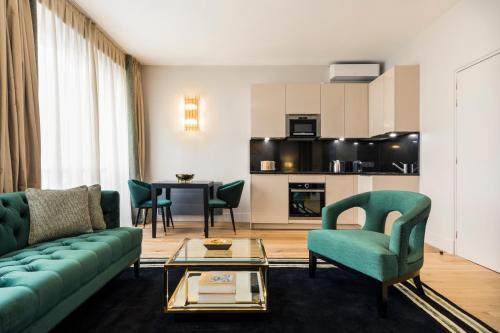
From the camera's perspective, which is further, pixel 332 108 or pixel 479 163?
pixel 332 108

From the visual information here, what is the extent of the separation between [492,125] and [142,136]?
4.64 m

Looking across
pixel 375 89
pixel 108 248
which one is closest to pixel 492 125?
pixel 375 89

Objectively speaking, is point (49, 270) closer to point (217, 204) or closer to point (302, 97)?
point (217, 204)

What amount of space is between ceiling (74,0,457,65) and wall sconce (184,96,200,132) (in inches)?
25.3

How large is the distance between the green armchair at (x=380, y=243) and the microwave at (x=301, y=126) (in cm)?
231

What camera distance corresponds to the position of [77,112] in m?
3.41

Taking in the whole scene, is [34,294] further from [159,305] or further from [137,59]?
[137,59]

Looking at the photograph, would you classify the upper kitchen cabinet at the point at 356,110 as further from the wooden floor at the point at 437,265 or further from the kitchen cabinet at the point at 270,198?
the wooden floor at the point at 437,265

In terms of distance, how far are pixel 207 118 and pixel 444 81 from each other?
11.4ft

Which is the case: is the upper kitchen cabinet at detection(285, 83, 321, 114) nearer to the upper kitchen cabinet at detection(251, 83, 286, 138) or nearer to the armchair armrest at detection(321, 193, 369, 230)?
the upper kitchen cabinet at detection(251, 83, 286, 138)

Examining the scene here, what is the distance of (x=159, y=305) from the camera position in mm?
2055

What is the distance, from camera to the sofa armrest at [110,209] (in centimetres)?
262

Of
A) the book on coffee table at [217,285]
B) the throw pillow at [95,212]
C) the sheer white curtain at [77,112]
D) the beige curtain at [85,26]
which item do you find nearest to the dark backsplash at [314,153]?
the sheer white curtain at [77,112]

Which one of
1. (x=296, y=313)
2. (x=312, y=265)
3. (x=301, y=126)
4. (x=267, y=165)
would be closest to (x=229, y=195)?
(x=267, y=165)
